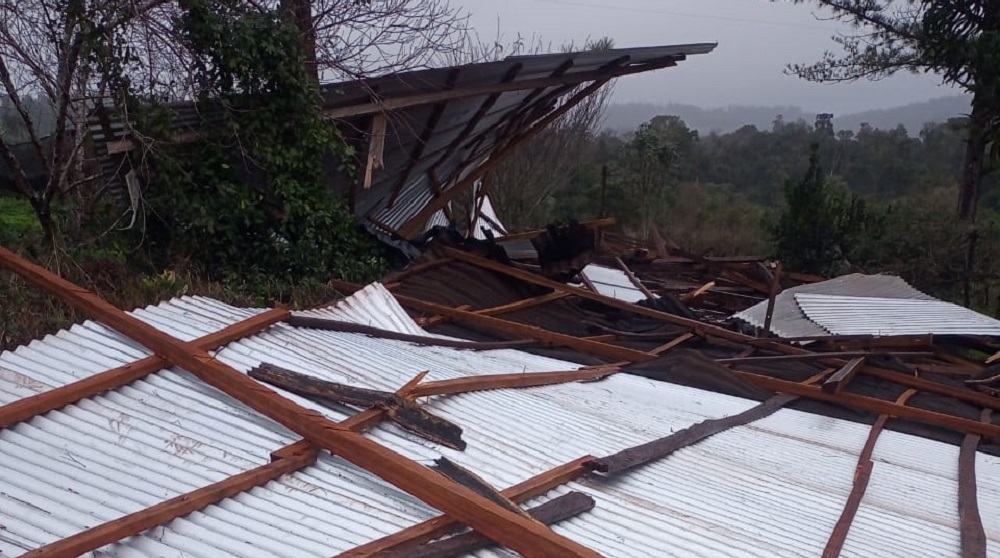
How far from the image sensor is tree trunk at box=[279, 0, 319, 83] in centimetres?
752

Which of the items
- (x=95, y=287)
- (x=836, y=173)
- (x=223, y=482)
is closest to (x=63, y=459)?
(x=223, y=482)

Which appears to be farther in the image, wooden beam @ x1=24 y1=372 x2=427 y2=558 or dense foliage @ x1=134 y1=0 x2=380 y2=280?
dense foliage @ x1=134 y1=0 x2=380 y2=280

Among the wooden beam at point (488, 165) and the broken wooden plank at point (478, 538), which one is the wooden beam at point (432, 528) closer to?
the broken wooden plank at point (478, 538)

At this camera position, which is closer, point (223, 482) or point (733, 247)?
point (223, 482)

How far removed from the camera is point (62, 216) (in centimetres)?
Answer: 645

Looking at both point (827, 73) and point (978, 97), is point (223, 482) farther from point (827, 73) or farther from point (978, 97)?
point (827, 73)

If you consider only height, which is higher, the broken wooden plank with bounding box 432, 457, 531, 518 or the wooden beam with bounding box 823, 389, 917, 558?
the broken wooden plank with bounding box 432, 457, 531, 518

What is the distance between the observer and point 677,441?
4117 mm

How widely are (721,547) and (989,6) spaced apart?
46.5ft

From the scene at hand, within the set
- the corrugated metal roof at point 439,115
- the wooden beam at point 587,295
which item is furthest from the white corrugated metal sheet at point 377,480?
the corrugated metal roof at point 439,115

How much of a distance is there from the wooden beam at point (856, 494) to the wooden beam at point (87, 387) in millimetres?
2982

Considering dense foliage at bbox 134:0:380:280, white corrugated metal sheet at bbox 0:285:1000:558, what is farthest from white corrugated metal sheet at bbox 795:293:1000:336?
dense foliage at bbox 134:0:380:280

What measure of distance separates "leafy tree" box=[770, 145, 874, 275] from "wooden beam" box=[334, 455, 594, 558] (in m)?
13.4

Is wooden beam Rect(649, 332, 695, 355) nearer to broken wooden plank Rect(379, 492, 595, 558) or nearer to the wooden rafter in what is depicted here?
the wooden rafter
